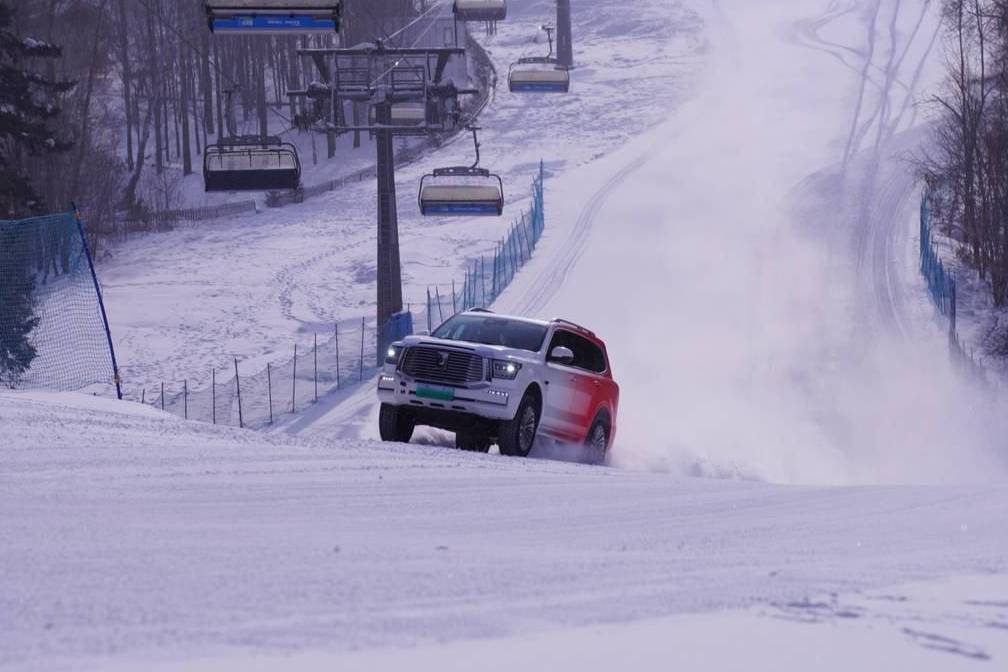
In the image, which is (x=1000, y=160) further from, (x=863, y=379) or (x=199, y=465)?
(x=199, y=465)

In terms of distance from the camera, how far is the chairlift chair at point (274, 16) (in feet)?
61.6

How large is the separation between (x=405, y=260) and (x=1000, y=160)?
21.4m

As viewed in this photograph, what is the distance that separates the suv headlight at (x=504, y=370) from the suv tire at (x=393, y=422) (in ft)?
4.09

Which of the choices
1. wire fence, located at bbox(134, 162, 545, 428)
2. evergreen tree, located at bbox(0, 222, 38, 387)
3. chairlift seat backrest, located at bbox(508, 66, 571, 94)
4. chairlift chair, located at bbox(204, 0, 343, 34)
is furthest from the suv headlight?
chairlift seat backrest, located at bbox(508, 66, 571, 94)

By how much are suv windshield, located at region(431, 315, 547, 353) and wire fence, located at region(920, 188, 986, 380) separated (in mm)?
20526

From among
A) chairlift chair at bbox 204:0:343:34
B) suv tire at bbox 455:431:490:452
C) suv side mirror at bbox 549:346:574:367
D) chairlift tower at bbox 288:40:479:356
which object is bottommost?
suv tire at bbox 455:431:490:452

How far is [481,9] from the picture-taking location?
136 feet

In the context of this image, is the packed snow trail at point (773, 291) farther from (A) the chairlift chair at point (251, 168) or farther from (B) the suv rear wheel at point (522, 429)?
(A) the chairlift chair at point (251, 168)

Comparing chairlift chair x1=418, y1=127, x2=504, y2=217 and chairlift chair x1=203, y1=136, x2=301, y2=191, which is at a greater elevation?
chairlift chair x1=203, y1=136, x2=301, y2=191

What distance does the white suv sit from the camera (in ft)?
48.5

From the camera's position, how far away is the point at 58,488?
8445mm

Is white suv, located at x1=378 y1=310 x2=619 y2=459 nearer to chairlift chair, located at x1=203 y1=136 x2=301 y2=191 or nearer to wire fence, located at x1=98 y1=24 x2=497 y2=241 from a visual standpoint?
chairlift chair, located at x1=203 y1=136 x2=301 y2=191


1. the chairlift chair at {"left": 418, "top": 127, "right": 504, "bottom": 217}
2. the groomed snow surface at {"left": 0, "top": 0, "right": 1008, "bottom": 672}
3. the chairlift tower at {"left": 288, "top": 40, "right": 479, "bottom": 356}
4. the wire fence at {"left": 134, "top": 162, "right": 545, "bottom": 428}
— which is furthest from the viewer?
the chairlift chair at {"left": 418, "top": 127, "right": 504, "bottom": 217}

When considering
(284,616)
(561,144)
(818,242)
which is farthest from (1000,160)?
(284,616)
